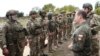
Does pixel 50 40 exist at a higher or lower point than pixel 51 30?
lower

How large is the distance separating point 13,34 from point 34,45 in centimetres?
314

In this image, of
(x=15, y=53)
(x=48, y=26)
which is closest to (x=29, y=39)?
(x=15, y=53)

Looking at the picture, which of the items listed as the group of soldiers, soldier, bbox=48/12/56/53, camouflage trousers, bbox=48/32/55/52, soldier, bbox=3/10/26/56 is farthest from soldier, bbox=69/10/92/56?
camouflage trousers, bbox=48/32/55/52

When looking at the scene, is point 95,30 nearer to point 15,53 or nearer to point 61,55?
point 15,53

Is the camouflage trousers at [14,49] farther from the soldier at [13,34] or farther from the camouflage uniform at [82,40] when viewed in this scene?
the camouflage uniform at [82,40]

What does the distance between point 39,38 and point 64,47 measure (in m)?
6.36

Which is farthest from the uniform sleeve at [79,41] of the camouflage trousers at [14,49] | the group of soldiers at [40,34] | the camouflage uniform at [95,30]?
the camouflage trousers at [14,49]

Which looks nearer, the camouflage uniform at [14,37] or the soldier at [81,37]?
the soldier at [81,37]

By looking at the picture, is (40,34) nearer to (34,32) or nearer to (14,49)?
(34,32)

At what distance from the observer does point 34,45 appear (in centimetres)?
1338

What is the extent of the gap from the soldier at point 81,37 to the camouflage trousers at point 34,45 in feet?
17.2

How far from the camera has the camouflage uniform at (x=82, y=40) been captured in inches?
317

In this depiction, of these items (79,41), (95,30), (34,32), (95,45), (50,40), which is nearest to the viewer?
(79,41)

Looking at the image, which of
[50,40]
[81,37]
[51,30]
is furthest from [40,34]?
[81,37]
